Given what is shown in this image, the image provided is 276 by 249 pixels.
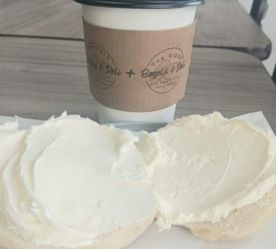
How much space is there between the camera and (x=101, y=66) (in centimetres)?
60

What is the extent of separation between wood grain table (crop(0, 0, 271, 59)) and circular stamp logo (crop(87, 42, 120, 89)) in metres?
0.43

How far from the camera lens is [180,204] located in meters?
0.49

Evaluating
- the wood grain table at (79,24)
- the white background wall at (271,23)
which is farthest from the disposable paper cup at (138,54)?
the white background wall at (271,23)

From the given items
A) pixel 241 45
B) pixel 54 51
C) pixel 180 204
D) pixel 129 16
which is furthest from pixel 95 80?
pixel 241 45

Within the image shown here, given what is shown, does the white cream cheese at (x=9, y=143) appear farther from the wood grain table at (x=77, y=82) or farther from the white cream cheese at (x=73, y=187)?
the wood grain table at (x=77, y=82)

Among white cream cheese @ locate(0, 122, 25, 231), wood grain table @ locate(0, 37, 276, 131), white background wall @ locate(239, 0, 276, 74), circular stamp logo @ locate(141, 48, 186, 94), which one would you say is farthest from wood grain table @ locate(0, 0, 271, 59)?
white background wall @ locate(239, 0, 276, 74)

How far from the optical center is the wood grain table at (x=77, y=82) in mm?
752

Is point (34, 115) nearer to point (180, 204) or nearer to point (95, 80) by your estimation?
point (95, 80)

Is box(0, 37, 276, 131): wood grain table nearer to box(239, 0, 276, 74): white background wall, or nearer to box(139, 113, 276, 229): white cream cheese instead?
box(139, 113, 276, 229): white cream cheese

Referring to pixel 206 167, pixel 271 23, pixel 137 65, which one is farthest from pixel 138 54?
pixel 271 23

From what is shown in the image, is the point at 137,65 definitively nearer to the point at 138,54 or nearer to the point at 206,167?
the point at 138,54

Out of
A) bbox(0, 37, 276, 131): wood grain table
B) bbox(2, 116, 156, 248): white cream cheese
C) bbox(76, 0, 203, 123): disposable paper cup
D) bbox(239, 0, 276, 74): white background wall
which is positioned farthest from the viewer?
bbox(239, 0, 276, 74): white background wall

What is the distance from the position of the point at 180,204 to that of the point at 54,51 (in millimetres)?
587

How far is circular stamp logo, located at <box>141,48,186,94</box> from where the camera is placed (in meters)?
0.58
